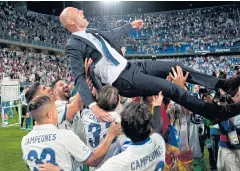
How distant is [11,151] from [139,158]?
7.28 m

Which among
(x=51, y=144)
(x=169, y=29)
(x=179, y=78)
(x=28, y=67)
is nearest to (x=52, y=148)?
(x=51, y=144)

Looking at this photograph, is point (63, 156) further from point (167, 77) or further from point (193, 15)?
point (193, 15)

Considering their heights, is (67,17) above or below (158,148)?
above

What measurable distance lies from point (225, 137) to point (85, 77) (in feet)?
9.25

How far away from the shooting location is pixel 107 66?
3.10 m

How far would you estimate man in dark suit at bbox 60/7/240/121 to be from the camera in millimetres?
2973

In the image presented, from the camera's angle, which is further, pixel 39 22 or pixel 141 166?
pixel 39 22

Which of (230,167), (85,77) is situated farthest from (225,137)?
(85,77)

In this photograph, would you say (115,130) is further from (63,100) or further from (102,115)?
(63,100)

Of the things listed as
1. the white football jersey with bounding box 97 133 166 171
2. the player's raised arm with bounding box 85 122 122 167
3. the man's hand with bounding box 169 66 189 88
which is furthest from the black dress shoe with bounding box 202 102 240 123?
the player's raised arm with bounding box 85 122 122 167

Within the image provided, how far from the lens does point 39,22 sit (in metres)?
42.4

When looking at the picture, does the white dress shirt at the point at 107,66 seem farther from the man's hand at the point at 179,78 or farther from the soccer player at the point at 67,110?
the man's hand at the point at 179,78

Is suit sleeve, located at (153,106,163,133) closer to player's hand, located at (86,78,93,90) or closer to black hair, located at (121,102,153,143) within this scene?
black hair, located at (121,102,153,143)

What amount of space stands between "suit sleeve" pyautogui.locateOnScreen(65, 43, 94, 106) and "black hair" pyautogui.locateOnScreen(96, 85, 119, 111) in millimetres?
94
